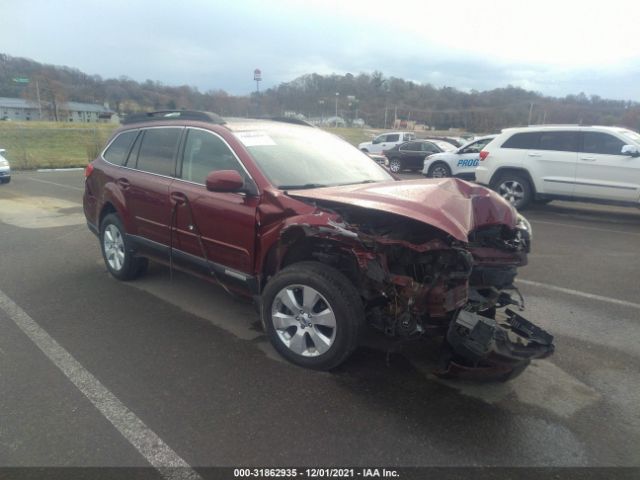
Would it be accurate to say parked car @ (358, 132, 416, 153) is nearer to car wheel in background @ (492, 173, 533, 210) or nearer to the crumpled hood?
car wheel in background @ (492, 173, 533, 210)

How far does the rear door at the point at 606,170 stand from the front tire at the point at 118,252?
8518mm

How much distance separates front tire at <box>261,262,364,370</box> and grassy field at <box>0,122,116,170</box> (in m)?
19.6

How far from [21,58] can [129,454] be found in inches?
2435

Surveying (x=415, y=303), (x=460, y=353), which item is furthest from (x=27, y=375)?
(x=460, y=353)

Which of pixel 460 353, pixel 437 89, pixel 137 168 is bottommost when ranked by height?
pixel 460 353

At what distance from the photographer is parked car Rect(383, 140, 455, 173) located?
1900cm

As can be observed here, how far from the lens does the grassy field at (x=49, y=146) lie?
63.5 feet

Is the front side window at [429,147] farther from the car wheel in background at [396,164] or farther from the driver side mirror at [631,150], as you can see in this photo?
the driver side mirror at [631,150]

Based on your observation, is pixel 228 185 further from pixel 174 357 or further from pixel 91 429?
pixel 91 429

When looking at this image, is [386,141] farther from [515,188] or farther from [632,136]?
[632,136]

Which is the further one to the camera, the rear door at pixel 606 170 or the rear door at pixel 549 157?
the rear door at pixel 549 157

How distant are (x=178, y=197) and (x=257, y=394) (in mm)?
2012

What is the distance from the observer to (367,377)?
320 centimetres

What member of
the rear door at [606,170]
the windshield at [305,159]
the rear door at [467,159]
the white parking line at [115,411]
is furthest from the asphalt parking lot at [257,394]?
the rear door at [467,159]
